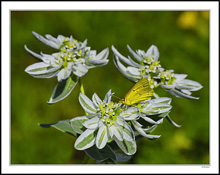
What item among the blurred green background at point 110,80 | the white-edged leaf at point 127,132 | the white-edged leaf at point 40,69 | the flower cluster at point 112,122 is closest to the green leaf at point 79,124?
the flower cluster at point 112,122

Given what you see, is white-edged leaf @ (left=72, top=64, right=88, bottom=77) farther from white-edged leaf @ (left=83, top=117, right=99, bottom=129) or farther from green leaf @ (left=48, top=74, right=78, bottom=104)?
white-edged leaf @ (left=83, top=117, right=99, bottom=129)

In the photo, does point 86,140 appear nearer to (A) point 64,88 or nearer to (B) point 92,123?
(B) point 92,123

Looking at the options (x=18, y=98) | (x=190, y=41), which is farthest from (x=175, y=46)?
(x=18, y=98)

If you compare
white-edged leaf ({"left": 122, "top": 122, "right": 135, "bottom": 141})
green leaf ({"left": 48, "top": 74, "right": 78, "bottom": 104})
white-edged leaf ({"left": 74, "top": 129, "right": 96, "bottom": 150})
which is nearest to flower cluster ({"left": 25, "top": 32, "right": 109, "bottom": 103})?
green leaf ({"left": 48, "top": 74, "right": 78, "bottom": 104})

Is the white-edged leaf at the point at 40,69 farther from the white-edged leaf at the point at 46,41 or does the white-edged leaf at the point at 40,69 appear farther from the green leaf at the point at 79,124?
the green leaf at the point at 79,124

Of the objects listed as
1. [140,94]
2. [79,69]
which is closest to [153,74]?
[140,94]

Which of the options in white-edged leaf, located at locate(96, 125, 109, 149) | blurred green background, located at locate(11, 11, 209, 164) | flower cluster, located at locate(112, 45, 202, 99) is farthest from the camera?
blurred green background, located at locate(11, 11, 209, 164)

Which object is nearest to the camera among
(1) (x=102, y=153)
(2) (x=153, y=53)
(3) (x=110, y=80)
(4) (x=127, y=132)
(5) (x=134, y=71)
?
(4) (x=127, y=132)

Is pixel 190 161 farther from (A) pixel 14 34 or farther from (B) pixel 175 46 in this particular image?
(A) pixel 14 34
